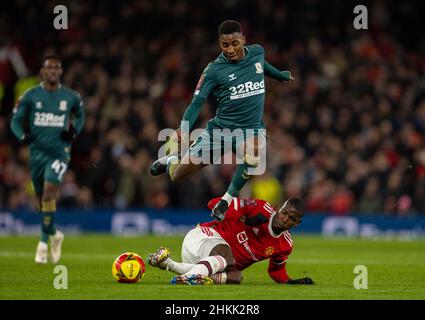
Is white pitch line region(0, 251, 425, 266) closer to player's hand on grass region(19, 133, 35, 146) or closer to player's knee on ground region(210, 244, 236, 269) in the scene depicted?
player's hand on grass region(19, 133, 35, 146)

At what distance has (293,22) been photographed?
2934 cm

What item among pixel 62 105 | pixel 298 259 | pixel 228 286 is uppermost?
pixel 62 105

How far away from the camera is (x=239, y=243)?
12.6 m

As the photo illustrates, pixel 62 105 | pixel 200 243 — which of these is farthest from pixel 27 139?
pixel 200 243

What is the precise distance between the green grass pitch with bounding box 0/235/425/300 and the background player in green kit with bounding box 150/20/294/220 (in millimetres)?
1562

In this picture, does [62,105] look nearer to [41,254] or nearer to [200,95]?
[41,254]

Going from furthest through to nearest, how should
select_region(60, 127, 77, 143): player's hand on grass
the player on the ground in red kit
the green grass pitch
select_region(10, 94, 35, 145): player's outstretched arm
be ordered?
1. select_region(60, 127, 77, 143): player's hand on grass
2. select_region(10, 94, 35, 145): player's outstretched arm
3. the player on the ground in red kit
4. the green grass pitch

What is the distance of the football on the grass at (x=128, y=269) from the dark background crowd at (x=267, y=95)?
11.7m

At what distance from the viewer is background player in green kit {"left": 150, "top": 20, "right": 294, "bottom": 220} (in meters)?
13.2

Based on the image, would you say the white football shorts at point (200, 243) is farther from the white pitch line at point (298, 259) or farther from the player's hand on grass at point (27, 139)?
the white pitch line at point (298, 259)

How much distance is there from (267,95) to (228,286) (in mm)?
15542

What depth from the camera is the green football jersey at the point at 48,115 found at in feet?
52.6

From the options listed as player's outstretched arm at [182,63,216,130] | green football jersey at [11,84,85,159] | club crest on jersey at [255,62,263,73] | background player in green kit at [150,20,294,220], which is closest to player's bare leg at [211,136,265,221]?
background player in green kit at [150,20,294,220]
